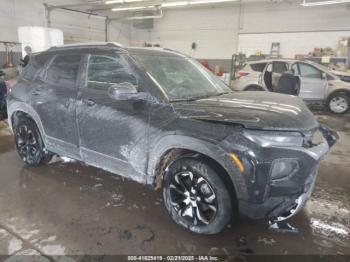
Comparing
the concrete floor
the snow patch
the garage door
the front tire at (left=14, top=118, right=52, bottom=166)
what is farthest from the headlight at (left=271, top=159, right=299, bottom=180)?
the garage door

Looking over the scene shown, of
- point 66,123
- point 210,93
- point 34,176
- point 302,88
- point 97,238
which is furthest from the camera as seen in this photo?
point 302,88

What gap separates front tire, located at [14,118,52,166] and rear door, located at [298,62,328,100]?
24.4ft

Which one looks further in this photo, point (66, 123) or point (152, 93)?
point (66, 123)

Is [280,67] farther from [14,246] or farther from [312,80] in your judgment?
[14,246]

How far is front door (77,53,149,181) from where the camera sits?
2.41m

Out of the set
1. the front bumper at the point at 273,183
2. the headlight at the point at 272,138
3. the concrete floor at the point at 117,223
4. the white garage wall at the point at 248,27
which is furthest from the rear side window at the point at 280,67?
the headlight at the point at 272,138

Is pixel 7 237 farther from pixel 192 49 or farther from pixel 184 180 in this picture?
pixel 192 49

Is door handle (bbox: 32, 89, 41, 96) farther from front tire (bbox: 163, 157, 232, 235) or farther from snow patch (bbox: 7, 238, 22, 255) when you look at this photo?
front tire (bbox: 163, 157, 232, 235)

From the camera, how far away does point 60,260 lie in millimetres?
1996

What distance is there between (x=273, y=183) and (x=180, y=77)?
4.54 feet

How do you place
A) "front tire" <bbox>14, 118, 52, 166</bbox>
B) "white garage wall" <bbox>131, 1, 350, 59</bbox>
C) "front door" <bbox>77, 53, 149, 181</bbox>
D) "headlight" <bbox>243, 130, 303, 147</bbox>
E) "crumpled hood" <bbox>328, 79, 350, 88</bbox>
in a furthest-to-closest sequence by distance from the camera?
"white garage wall" <bbox>131, 1, 350, 59</bbox> < "crumpled hood" <bbox>328, 79, 350, 88</bbox> < "front tire" <bbox>14, 118, 52, 166</bbox> < "front door" <bbox>77, 53, 149, 181</bbox> < "headlight" <bbox>243, 130, 303, 147</bbox>

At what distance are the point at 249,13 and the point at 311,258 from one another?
12.7 metres

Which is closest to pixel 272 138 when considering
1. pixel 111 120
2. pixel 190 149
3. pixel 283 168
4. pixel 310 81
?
pixel 283 168

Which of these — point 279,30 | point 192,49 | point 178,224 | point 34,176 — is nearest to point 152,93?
point 178,224
